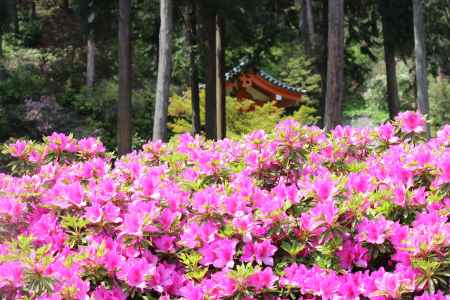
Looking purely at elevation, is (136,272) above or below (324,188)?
below

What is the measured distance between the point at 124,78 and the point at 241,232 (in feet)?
45.6

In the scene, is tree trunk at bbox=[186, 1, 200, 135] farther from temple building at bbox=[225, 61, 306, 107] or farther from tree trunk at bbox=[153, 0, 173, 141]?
temple building at bbox=[225, 61, 306, 107]

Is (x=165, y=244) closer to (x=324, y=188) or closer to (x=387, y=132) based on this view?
(x=324, y=188)

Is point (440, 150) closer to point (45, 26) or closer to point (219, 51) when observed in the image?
point (219, 51)

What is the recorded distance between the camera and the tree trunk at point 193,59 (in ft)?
→ 57.6

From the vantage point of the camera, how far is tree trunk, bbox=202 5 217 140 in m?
17.2

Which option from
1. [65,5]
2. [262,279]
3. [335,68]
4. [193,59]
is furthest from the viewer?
[65,5]

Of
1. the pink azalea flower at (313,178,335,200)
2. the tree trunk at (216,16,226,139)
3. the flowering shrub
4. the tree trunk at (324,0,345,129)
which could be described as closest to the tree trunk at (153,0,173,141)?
the tree trunk at (216,16,226,139)

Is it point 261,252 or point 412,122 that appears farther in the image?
point 412,122

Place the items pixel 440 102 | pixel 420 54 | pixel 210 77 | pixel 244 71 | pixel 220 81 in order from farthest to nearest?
pixel 440 102, pixel 244 71, pixel 420 54, pixel 220 81, pixel 210 77

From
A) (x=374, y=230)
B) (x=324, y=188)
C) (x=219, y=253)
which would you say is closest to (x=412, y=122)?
(x=324, y=188)

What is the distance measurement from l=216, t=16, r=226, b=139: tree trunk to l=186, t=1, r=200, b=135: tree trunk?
64cm

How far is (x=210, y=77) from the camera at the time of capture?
17.2 metres

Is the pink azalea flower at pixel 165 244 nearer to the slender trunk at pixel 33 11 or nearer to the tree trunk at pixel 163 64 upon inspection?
the tree trunk at pixel 163 64
